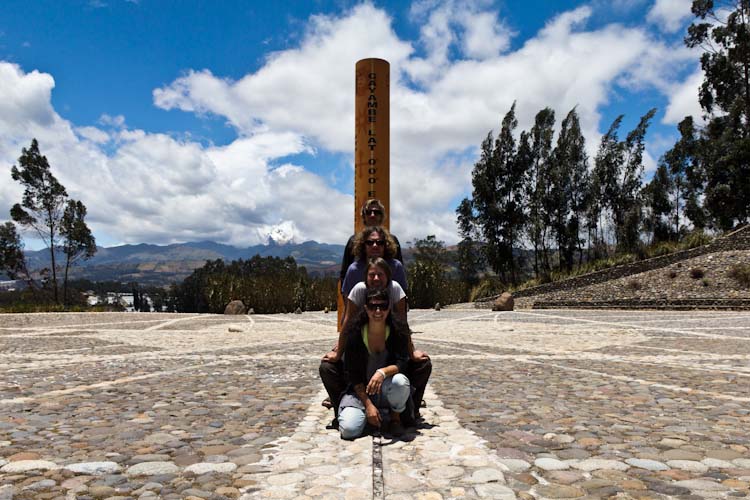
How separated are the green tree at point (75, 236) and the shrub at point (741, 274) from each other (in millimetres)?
28451

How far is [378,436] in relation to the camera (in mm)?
3102

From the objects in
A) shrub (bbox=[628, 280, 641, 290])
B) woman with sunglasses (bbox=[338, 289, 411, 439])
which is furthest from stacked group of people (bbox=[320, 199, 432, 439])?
shrub (bbox=[628, 280, 641, 290])

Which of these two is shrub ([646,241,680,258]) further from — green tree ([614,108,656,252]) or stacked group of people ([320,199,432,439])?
stacked group of people ([320,199,432,439])

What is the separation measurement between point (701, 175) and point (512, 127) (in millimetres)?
11028

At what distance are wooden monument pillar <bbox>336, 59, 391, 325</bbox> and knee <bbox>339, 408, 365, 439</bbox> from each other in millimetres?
5395

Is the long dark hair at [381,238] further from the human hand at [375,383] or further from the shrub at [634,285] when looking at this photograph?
the shrub at [634,285]

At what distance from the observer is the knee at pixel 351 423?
3.02 metres

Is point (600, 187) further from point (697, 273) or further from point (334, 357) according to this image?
point (334, 357)

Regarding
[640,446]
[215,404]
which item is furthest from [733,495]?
[215,404]

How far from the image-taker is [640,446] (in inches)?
111

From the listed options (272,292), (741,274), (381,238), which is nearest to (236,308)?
(272,292)

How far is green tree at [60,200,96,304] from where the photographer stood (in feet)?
81.1

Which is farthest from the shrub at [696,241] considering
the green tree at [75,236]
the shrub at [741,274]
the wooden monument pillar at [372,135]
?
the green tree at [75,236]

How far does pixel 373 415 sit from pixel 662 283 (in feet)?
66.4
